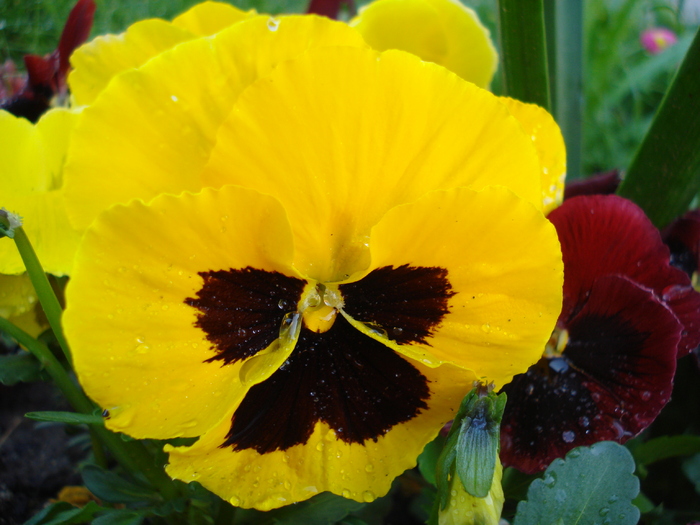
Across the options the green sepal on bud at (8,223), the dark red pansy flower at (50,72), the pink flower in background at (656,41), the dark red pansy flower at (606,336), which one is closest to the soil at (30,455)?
the dark red pansy flower at (50,72)

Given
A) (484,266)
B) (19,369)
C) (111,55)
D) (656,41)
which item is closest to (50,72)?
(111,55)

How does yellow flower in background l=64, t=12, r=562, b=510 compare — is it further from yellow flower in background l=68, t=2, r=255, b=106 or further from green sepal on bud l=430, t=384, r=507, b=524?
yellow flower in background l=68, t=2, r=255, b=106

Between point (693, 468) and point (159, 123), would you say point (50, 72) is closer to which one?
point (159, 123)

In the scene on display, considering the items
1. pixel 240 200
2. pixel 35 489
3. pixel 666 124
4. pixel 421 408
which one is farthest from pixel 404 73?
pixel 35 489

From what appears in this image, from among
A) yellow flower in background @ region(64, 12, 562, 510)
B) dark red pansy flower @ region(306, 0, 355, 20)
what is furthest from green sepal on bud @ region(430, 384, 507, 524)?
dark red pansy flower @ region(306, 0, 355, 20)

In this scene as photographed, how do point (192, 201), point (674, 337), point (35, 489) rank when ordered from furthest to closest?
1. point (35, 489)
2. point (674, 337)
3. point (192, 201)

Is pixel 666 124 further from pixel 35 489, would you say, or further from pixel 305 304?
pixel 35 489
